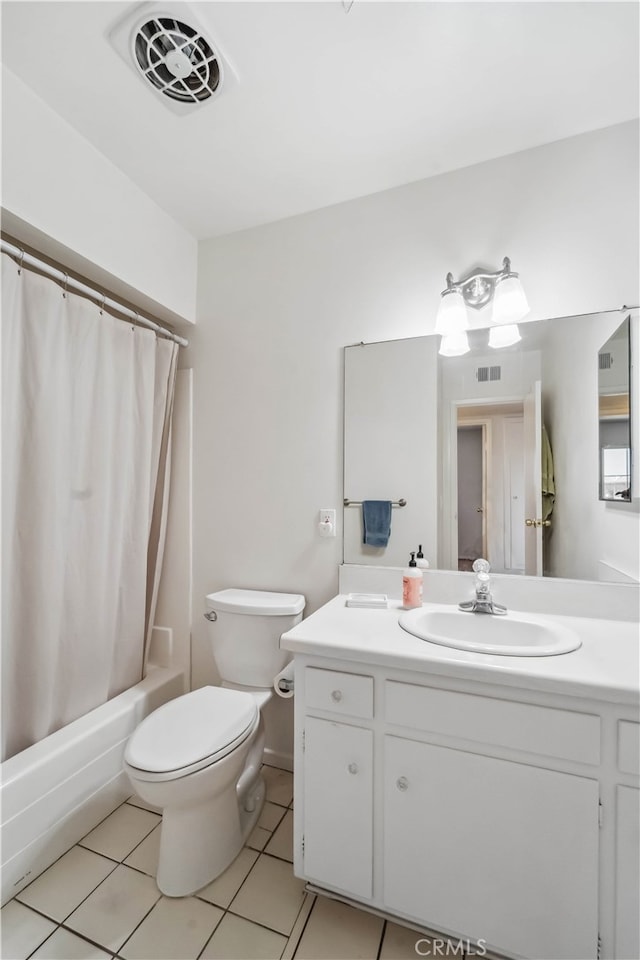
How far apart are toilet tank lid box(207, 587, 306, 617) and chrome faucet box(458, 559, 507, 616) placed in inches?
25.8

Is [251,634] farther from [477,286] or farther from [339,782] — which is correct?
[477,286]

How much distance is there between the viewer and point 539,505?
1497mm

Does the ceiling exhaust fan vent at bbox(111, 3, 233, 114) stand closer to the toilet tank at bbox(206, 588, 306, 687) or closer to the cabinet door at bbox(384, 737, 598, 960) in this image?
the toilet tank at bbox(206, 588, 306, 687)

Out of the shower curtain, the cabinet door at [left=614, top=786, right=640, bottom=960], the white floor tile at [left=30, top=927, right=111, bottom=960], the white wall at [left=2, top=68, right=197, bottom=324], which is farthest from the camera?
the shower curtain

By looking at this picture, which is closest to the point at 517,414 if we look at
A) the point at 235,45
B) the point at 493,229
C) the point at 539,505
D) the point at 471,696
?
the point at 539,505

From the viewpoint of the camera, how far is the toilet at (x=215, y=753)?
1.21 metres

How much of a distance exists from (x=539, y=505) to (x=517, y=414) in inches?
13.4

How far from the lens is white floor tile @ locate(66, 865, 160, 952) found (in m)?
1.14

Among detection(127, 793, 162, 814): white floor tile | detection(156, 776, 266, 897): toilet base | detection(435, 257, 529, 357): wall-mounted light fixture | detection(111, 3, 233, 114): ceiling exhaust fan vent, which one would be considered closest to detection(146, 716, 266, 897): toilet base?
detection(156, 776, 266, 897): toilet base

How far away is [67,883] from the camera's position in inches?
50.9

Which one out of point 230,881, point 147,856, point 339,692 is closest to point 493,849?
point 339,692

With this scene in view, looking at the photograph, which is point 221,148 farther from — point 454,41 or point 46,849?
point 46,849

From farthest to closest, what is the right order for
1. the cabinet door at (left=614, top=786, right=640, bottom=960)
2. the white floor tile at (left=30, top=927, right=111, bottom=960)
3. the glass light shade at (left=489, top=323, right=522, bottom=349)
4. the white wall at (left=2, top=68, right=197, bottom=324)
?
1. the glass light shade at (left=489, top=323, right=522, bottom=349)
2. the white wall at (left=2, top=68, right=197, bottom=324)
3. the white floor tile at (left=30, top=927, right=111, bottom=960)
4. the cabinet door at (left=614, top=786, right=640, bottom=960)

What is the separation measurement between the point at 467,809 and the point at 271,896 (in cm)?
71
